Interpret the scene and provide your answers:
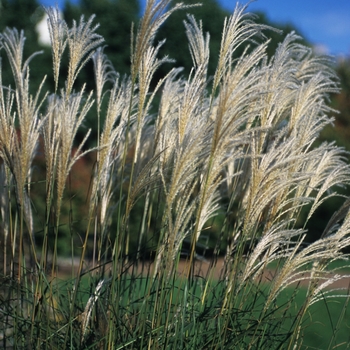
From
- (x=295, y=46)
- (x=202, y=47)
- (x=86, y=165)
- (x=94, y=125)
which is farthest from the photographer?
(x=94, y=125)

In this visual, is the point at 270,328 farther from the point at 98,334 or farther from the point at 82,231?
the point at 82,231

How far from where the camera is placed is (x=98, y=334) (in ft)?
8.99

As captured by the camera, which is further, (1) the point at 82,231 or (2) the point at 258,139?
(1) the point at 82,231

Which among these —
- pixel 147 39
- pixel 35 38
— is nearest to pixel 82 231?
pixel 147 39

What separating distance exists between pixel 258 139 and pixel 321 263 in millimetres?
645

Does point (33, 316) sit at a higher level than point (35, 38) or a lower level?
lower

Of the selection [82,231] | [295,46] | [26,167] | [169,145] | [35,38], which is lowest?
[82,231]

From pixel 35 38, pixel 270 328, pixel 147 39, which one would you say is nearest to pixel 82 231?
pixel 270 328

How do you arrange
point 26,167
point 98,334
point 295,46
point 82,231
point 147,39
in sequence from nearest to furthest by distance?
point 147,39
point 26,167
point 98,334
point 295,46
point 82,231

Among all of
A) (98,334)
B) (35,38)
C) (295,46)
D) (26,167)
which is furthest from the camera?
(35,38)

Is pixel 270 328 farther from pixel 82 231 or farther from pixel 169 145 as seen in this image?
pixel 82 231

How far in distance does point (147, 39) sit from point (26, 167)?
710 millimetres

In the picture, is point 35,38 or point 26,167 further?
point 35,38

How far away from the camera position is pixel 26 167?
249cm
